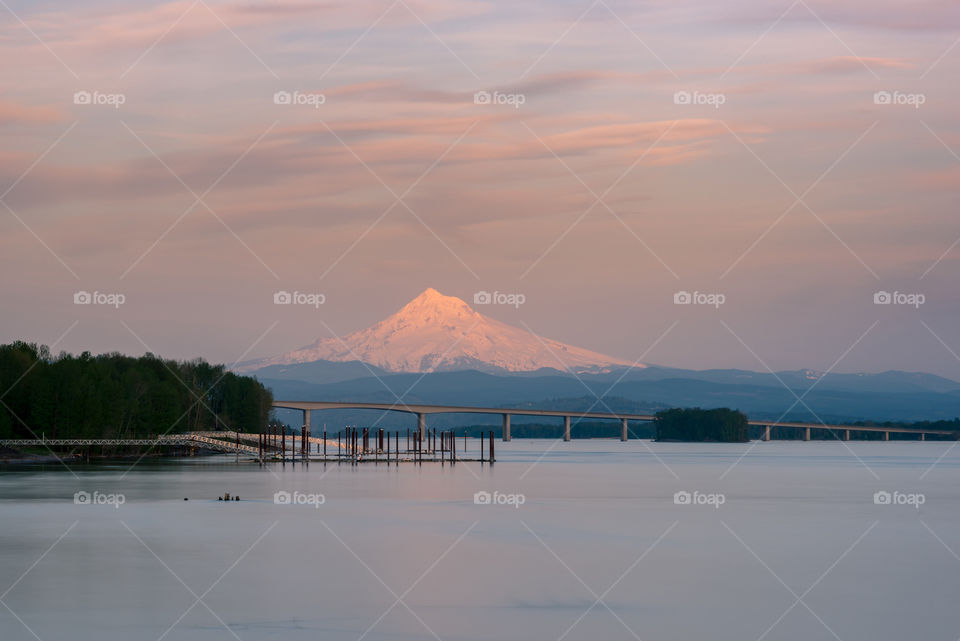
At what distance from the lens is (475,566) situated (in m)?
39.2

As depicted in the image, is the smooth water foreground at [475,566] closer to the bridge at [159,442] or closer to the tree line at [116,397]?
the bridge at [159,442]

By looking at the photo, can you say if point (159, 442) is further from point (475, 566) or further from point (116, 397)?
point (475, 566)

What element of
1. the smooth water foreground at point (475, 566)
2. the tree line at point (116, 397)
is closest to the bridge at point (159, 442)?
the tree line at point (116, 397)

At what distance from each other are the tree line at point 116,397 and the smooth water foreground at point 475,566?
1834 inches

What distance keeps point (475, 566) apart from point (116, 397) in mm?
99787

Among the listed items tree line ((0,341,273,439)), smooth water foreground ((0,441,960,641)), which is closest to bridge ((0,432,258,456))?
tree line ((0,341,273,439))

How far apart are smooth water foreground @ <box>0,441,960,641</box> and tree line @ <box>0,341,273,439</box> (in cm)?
4658

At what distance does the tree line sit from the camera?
11900 centimetres

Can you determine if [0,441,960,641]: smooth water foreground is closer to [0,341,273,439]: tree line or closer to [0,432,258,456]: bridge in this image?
[0,432,258,456]: bridge

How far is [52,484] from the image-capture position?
78.6 meters

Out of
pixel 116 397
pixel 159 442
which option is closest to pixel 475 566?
pixel 116 397

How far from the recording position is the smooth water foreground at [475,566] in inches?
1144

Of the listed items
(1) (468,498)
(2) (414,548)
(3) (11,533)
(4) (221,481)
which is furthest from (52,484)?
(2) (414,548)

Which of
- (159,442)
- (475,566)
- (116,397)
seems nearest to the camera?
(475,566)
